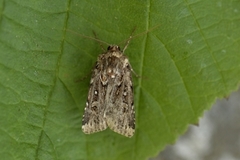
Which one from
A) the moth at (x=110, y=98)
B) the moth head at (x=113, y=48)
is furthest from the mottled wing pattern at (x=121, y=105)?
the moth head at (x=113, y=48)

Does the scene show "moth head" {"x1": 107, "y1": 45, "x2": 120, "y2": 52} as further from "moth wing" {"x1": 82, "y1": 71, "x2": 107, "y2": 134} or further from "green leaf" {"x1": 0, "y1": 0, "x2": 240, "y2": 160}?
"moth wing" {"x1": 82, "y1": 71, "x2": 107, "y2": 134}

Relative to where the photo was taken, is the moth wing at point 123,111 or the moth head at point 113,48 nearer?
the moth head at point 113,48

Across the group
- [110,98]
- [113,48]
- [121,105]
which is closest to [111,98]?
[110,98]

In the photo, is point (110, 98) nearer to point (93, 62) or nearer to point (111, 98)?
point (111, 98)

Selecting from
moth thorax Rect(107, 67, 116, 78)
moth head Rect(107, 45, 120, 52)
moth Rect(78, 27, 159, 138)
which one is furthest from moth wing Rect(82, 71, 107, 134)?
moth head Rect(107, 45, 120, 52)

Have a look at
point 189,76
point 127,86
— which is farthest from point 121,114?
point 189,76

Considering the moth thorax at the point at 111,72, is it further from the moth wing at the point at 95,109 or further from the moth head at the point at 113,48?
the moth head at the point at 113,48

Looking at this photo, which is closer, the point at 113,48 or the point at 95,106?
the point at 113,48
